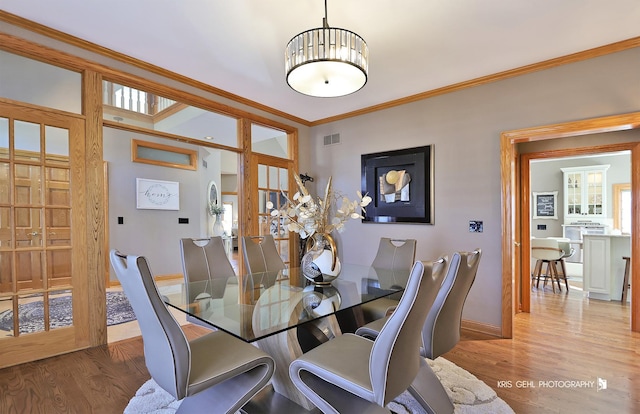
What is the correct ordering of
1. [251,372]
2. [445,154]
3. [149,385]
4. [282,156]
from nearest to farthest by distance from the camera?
[251,372] → [149,385] → [445,154] → [282,156]

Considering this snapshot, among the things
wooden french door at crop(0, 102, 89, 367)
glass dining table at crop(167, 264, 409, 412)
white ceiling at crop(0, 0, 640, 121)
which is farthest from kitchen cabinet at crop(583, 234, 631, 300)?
wooden french door at crop(0, 102, 89, 367)

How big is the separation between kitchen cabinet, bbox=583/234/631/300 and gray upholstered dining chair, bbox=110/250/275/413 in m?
5.06

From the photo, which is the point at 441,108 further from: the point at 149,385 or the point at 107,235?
the point at 107,235

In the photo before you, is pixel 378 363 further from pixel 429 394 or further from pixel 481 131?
pixel 481 131

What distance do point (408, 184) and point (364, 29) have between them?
192 centimetres

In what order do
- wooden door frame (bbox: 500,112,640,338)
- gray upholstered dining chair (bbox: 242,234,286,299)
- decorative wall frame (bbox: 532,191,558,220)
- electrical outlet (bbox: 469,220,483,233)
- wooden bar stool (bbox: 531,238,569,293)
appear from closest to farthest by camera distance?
wooden door frame (bbox: 500,112,640,338) → gray upholstered dining chair (bbox: 242,234,286,299) → electrical outlet (bbox: 469,220,483,233) → wooden bar stool (bbox: 531,238,569,293) → decorative wall frame (bbox: 532,191,558,220)

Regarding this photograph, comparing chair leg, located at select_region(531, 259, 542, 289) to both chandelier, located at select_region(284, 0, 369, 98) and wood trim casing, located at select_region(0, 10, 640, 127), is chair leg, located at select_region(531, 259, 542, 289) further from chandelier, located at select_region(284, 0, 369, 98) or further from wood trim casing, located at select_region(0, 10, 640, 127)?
chandelier, located at select_region(284, 0, 369, 98)

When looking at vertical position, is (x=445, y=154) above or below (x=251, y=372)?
above

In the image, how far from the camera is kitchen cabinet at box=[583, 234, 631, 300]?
4352mm

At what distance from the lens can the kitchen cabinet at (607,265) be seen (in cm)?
435

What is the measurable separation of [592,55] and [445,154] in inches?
57.8

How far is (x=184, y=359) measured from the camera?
129cm

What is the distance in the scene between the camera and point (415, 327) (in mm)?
1277

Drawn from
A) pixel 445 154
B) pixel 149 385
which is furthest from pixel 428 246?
pixel 149 385
